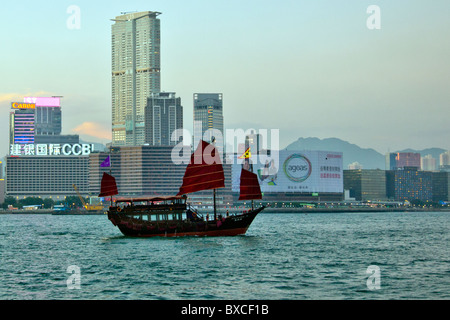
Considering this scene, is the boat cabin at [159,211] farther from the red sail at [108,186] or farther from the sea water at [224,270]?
the red sail at [108,186]

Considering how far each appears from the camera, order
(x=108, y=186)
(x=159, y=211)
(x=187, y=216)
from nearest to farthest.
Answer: (x=159, y=211), (x=187, y=216), (x=108, y=186)

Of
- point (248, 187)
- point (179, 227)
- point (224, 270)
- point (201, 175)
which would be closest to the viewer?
point (224, 270)

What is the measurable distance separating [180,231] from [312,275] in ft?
122

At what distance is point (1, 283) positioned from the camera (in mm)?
43469

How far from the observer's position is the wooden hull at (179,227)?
8131cm

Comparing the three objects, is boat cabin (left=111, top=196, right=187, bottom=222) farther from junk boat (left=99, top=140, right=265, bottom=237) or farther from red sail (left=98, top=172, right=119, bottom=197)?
red sail (left=98, top=172, right=119, bottom=197)

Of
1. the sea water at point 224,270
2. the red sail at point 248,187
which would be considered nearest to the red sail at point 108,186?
the sea water at point 224,270

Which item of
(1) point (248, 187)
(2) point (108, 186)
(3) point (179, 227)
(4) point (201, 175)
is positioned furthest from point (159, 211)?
(2) point (108, 186)

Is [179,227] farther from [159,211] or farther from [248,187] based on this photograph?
[248,187]

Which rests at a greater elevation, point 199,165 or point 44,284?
point 199,165

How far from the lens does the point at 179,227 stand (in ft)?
267
